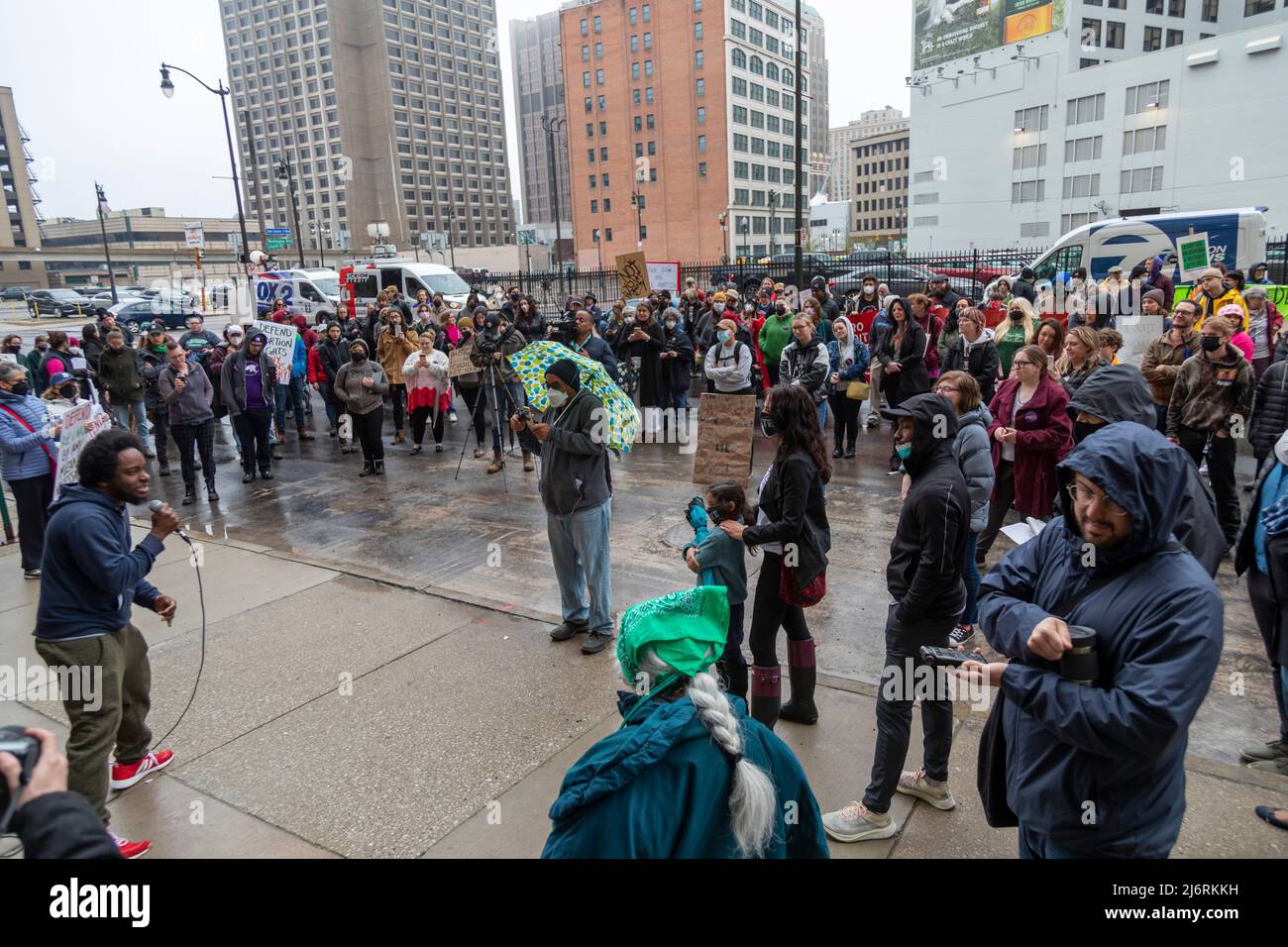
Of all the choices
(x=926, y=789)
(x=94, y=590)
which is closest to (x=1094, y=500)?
(x=926, y=789)

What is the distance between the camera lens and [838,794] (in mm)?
3762

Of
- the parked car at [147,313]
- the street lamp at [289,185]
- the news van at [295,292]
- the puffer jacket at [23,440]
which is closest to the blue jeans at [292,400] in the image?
the puffer jacket at [23,440]

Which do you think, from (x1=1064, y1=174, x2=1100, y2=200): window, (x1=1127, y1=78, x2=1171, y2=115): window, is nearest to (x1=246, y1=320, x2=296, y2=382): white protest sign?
(x1=1127, y1=78, x2=1171, y2=115): window

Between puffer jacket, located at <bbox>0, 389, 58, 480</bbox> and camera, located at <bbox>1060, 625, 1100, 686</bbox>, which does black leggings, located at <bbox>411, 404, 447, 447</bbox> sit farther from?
camera, located at <bbox>1060, 625, 1100, 686</bbox>

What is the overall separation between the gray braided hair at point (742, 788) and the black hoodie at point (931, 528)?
177 cm

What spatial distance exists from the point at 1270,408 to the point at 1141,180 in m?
54.2

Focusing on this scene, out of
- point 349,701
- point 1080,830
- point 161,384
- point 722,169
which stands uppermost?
point 722,169

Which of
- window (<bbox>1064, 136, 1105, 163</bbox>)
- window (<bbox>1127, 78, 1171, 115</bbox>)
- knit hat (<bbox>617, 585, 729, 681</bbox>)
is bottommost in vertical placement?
knit hat (<bbox>617, 585, 729, 681</bbox>)

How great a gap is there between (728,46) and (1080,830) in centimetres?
9572

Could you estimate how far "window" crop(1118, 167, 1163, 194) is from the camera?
4891cm

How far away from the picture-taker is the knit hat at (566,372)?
5332 mm

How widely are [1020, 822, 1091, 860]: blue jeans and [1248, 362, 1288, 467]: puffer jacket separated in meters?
5.23
